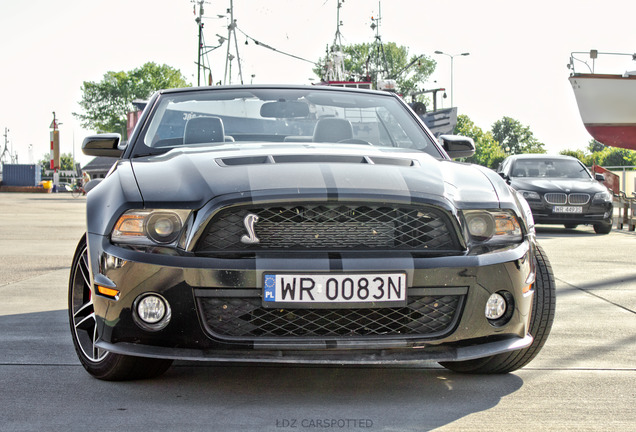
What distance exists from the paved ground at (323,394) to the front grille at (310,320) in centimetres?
29

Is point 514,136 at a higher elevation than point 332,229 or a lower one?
higher

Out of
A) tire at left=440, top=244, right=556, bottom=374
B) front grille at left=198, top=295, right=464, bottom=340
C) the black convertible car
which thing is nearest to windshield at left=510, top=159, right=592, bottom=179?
tire at left=440, top=244, right=556, bottom=374

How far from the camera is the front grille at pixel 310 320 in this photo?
312 centimetres

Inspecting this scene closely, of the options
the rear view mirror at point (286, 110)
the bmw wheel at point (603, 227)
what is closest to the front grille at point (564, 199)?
the bmw wheel at point (603, 227)

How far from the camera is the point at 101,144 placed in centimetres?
478

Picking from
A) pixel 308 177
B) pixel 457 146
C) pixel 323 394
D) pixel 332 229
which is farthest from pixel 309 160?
pixel 457 146

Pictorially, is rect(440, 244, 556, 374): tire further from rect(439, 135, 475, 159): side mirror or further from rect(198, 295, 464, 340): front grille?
rect(439, 135, 475, 159): side mirror

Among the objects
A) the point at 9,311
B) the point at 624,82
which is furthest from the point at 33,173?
the point at 9,311

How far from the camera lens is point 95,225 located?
10.9 ft

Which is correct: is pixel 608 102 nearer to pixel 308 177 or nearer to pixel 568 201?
pixel 568 201

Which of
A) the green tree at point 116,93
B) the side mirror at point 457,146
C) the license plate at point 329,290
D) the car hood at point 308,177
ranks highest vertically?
the green tree at point 116,93

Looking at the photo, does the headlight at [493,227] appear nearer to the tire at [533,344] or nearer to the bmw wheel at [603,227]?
the tire at [533,344]

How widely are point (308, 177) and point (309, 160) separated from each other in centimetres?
26

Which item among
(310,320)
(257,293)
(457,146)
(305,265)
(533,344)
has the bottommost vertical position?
(533,344)
